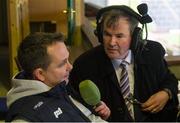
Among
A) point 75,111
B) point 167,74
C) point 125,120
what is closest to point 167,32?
point 167,74

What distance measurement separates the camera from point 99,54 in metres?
1.84

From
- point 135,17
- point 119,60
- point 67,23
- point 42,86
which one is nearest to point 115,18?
point 135,17

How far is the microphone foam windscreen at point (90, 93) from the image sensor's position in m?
1.39

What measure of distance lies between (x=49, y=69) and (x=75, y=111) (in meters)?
0.18

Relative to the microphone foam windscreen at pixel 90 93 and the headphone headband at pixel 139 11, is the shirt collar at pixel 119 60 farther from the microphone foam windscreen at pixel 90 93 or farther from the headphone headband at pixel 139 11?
the microphone foam windscreen at pixel 90 93

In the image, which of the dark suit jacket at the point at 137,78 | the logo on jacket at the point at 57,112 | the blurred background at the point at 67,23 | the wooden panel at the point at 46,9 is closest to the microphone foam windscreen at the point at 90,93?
the logo on jacket at the point at 57,112

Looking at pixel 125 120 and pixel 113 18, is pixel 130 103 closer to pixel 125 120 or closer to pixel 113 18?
pixel 125 120

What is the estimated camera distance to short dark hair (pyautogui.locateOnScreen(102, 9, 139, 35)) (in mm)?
1699

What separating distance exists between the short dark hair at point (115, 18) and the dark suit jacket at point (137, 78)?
0.17m

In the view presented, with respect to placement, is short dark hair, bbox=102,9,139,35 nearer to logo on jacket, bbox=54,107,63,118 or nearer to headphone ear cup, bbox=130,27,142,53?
headphone ear cup, bbox=130,27,142,53

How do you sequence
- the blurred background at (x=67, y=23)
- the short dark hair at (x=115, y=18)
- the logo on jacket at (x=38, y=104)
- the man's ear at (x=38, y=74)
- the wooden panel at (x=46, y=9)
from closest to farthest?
the logo on jacket at (x=38, y=104) < the man's ear at (x=38, y=74) < the short dark hair at (x=115, y=18) < the blurred background at (x=67, y=23) < the wooden panel at (x=46, y=9)

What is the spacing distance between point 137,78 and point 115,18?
0.32 metres

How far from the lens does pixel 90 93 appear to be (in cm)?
139

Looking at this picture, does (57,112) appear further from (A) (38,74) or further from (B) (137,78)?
(B) (137,78)
